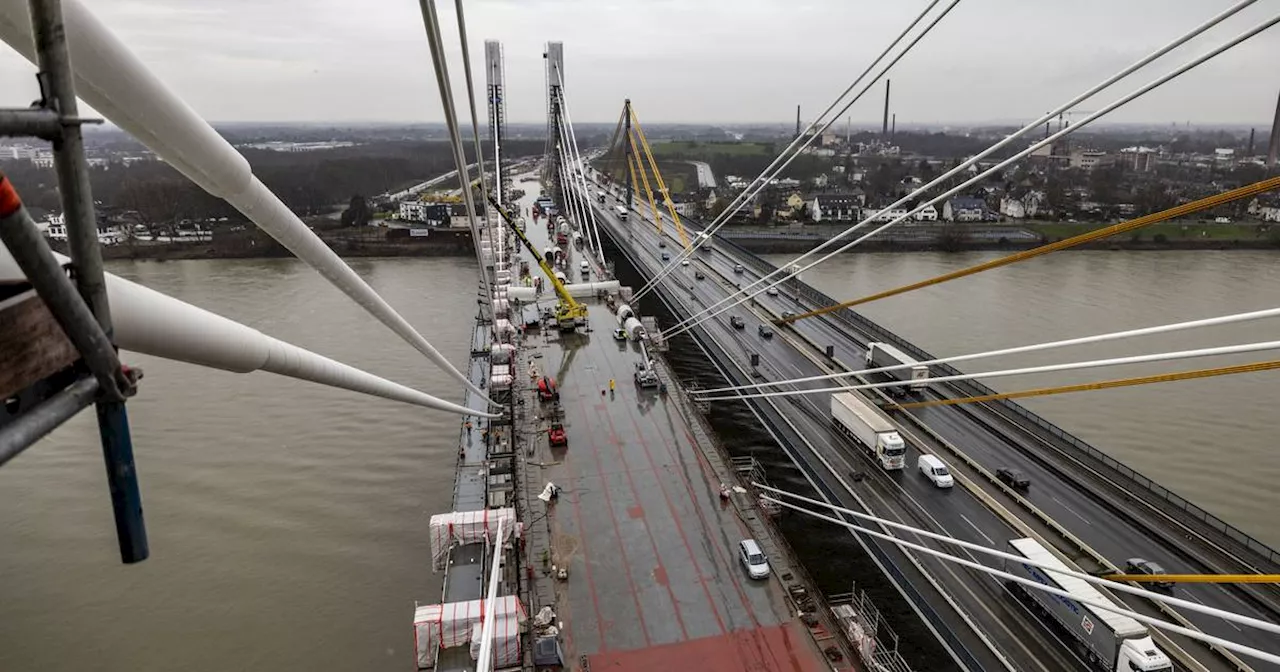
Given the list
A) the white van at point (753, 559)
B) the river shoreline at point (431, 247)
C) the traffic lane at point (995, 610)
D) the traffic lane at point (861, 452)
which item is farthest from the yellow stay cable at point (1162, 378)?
the river shoreline at point (431, 247)

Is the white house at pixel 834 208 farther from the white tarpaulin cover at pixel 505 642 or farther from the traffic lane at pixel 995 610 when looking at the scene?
the white tarpaulin cover at pixel 505 642

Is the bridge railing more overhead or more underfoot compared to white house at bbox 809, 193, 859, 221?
more underfoot

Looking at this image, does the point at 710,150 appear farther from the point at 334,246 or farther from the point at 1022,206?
the point at 334,246

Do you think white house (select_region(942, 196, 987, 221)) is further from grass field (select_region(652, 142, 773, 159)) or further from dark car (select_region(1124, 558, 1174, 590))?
grass field (select_region(652, 142, 773, 159))

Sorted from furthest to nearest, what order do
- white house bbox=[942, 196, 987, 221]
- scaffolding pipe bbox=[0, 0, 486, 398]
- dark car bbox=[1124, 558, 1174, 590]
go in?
white house bbox=[942, 196, 987, 221] → dark car bbox=[1124, 558, 1174, 590] → scaffolding pipe bbox=[0, 0, 486, 398]

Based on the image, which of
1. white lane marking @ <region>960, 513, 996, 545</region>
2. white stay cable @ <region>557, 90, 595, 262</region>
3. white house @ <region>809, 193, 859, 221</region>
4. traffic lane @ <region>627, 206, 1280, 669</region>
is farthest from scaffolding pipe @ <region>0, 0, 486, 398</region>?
white house @ <region>809, 193, 859, 221</region>

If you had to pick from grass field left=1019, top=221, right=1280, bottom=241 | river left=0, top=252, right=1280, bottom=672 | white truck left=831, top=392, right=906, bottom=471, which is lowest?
river left=0, top=252, right=1280, bottom=672
